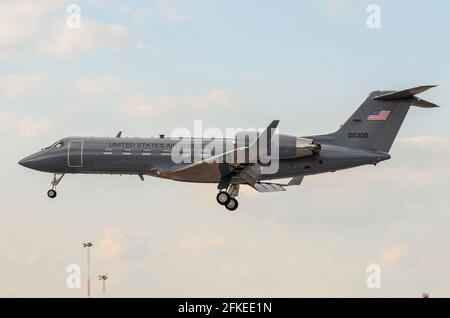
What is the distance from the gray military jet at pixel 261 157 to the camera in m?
49.9

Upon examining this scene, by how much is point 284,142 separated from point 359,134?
4.63 meters

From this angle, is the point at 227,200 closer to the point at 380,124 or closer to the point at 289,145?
the point at 289,145

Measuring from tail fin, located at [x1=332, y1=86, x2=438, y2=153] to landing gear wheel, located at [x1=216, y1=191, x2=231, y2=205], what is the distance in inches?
272

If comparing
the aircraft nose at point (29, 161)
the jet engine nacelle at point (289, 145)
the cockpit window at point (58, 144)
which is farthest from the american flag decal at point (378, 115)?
the aircraft nose at point (29, 161)

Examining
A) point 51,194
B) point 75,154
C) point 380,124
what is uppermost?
point 380,124

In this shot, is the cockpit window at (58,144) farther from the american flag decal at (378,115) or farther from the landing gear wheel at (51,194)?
the american flag decal at (378,115)

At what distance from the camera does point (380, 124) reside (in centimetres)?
5097

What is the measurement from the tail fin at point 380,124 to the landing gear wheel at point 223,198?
690 centimetres

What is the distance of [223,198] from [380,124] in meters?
9.61

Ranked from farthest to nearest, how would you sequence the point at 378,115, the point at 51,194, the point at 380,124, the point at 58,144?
the point at 51,194, the point at 58,144, the point at 378,115, the point at 380,124

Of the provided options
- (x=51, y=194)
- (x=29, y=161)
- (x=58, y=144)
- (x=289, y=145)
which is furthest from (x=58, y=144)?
(x=289, y=145)
